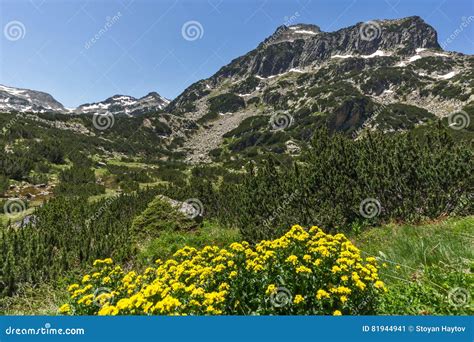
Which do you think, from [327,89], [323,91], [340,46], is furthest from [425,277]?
[340,46]

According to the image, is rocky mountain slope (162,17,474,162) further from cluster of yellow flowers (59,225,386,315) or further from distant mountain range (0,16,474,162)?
cluster of yellow flowers (59,225,386,315)

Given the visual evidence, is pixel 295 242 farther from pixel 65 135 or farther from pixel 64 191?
pixel 65 135

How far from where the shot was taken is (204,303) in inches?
126

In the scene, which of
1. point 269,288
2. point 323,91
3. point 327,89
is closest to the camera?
point 269,288

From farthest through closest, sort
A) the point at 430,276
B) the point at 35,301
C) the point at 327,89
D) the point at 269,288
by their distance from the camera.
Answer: the point at 327,89
the point at 35,301
the point at 430,276
the point at 269,288

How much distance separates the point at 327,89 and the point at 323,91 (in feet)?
4.52

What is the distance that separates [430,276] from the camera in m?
4.14

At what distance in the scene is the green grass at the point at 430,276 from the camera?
351 cm

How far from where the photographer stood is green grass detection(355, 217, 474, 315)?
11.5ft

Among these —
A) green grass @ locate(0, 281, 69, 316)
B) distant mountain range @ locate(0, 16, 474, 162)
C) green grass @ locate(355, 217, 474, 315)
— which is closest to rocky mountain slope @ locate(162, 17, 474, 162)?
distant mountain range @ locate(0, 16, 474, 162)

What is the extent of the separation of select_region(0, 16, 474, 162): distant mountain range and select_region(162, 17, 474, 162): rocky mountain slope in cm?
27

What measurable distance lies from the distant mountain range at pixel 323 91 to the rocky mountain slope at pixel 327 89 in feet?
0.87

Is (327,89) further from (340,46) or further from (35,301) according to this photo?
(35,301)

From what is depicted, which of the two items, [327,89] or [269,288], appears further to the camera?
[327,89]
